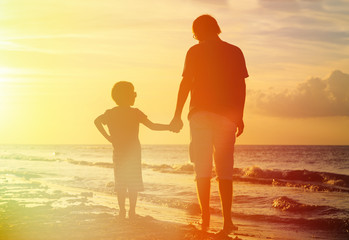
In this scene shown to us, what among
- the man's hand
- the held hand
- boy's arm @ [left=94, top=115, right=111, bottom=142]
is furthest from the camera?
boy's arm @ [left=94, top=115, right=111, bottom=142]

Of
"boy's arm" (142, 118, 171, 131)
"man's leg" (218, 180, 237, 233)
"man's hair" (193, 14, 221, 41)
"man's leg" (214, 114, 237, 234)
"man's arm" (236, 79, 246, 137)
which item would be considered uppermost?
"man's hair" (193, 14, 221, 41)

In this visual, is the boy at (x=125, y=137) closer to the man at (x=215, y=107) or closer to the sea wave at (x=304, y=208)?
the man at (x=215, y=107)

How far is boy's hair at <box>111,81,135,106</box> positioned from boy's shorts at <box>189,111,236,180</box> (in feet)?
5.86

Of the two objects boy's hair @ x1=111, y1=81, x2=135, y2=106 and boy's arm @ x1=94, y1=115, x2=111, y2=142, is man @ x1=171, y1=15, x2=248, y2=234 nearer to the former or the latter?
boy's hair @ x1=111, y1=81, x2=135, y2=106

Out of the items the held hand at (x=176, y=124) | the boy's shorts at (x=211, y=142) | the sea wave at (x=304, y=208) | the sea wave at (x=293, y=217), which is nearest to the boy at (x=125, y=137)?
the held hand at (x=176, y=124)

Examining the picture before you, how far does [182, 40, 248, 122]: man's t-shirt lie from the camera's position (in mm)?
4656

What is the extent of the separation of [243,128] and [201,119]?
0.47m

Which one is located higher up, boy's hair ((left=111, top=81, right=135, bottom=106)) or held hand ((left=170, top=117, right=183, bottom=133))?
boy's hair ((left=111, top=81, right=135, bottom=106))

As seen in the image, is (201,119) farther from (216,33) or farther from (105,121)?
(105,121)

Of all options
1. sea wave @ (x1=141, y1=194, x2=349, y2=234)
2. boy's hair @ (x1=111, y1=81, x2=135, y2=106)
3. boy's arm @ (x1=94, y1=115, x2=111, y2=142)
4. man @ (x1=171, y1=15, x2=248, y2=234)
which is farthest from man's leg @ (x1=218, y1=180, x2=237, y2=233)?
sea wave @ (x1=141, y1=194, x2=349, y2=234)

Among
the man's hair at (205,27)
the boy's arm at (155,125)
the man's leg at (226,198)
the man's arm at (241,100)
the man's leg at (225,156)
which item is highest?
the man's hair at (205,27)

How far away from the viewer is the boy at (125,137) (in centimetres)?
631

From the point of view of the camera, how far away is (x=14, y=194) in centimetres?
997

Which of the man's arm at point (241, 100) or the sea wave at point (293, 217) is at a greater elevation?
the man's arm at point (241, 100)
